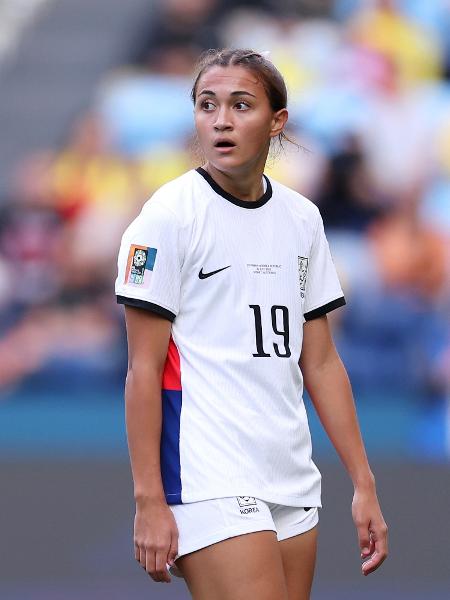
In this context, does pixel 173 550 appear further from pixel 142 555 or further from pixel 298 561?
pixel 298 561

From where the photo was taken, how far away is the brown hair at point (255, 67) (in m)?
3.07

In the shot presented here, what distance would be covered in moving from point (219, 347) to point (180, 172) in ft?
24.8

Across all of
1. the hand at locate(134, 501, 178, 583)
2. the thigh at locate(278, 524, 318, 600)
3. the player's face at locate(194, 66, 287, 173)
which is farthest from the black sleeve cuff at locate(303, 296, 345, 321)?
the hand at locate(134, 501, 178, 583)

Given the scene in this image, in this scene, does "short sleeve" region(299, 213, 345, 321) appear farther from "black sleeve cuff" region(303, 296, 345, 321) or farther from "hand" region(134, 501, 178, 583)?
"hand" region(134, 501, 178, 583)

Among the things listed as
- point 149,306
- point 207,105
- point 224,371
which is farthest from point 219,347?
point 207,105

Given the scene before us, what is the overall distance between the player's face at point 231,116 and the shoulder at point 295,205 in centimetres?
18

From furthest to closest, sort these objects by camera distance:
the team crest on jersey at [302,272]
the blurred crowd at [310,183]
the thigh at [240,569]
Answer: the blurred crowd at [310,183] < the team crest on jersey at [302,272] < the thigh at [240,569]

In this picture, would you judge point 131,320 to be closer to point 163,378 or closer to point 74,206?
point 163,378

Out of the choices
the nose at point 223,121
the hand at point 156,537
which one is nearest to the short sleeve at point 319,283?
the nose at point 223,121

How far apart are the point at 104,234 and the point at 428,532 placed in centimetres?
451

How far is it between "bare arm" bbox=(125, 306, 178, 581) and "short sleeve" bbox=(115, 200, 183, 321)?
1.3 inches

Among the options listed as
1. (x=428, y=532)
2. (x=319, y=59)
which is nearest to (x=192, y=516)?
(x=428, y=532)

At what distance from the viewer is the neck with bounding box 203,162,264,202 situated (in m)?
3.11

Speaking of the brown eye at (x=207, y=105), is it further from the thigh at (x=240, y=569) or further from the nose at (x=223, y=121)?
the thigh at (x=240, y=569)
